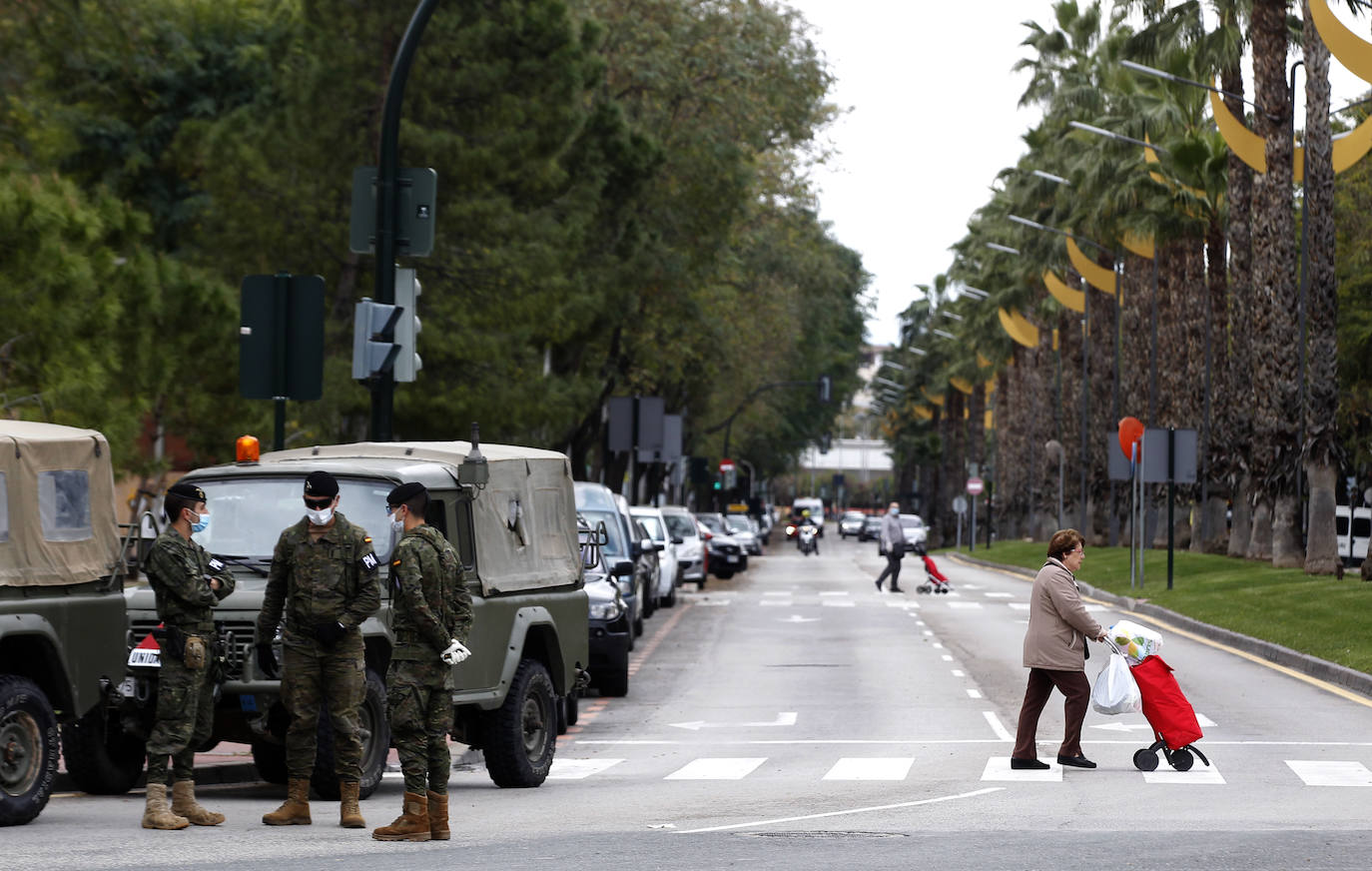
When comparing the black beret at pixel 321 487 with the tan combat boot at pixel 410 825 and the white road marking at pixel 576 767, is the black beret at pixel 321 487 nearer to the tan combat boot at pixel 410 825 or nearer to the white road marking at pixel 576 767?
the tan combat boot at pixel 410 825

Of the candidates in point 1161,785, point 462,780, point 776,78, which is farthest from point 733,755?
point 776,78

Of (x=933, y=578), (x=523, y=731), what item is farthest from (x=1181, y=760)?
(x=933, y=578)

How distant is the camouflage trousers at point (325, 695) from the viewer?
10602mm

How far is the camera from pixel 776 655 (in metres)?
26.1

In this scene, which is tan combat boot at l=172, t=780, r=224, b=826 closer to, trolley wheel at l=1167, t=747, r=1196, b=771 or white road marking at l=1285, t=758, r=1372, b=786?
trolley wheel at l=1167, t=747, r=1196, b=771

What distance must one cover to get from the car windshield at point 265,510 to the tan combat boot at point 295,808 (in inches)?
80.2

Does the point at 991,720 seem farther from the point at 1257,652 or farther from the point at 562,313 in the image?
the point at 562,313

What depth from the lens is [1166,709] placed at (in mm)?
13625

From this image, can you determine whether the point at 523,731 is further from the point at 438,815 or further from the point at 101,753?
the point at 438,815

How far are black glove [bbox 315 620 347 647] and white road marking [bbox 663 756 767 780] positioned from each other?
4.02 m

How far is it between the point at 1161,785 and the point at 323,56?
23674 millimetres

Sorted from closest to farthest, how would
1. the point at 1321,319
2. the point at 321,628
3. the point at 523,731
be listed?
the point at 321,628, the point at 523,731, the point at 1321,319

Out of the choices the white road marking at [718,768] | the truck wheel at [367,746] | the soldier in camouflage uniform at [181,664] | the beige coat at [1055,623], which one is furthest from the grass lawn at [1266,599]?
the soldier in camouflage uniform at [181,664]

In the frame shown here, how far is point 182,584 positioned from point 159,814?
3.88 feet
